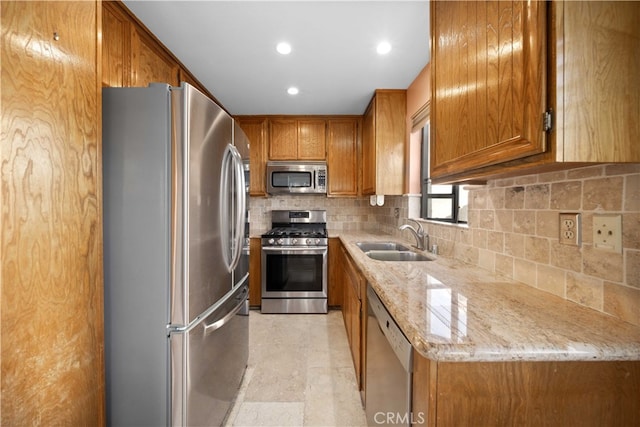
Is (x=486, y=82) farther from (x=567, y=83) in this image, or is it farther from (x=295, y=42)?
(x=295, y=42)

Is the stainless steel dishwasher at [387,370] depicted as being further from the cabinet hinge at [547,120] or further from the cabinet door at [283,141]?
the cabinet door at [283,141]

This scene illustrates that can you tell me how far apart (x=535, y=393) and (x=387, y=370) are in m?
0.46

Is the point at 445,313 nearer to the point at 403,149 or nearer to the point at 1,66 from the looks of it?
the point at 1,66

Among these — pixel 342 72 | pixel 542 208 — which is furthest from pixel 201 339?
pixel 342 72

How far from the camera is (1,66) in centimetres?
68

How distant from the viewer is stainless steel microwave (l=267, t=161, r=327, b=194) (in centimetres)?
319

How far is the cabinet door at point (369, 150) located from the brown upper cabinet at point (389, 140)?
0.13 ft

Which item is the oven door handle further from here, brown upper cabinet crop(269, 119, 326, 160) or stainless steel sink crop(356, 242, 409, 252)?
brown upper cabinet crop(269, 119, 326, 160)

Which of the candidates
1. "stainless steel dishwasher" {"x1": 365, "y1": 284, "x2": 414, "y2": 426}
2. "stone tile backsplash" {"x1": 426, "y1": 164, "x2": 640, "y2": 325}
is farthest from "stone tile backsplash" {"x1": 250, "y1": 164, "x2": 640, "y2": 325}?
"stainless steel dishwasher" {"x1": 365, "y1": 284, "x2": 414, "y2": 426}

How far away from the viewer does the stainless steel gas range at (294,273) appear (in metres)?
2.93

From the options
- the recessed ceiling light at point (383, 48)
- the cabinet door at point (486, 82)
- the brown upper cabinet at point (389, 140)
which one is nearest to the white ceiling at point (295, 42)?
the recessed ceiling light at point (383, 48)

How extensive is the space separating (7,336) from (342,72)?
2362mm

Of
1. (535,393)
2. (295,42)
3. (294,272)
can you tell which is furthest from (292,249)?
(535,393)

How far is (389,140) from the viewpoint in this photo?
2.58 metres
